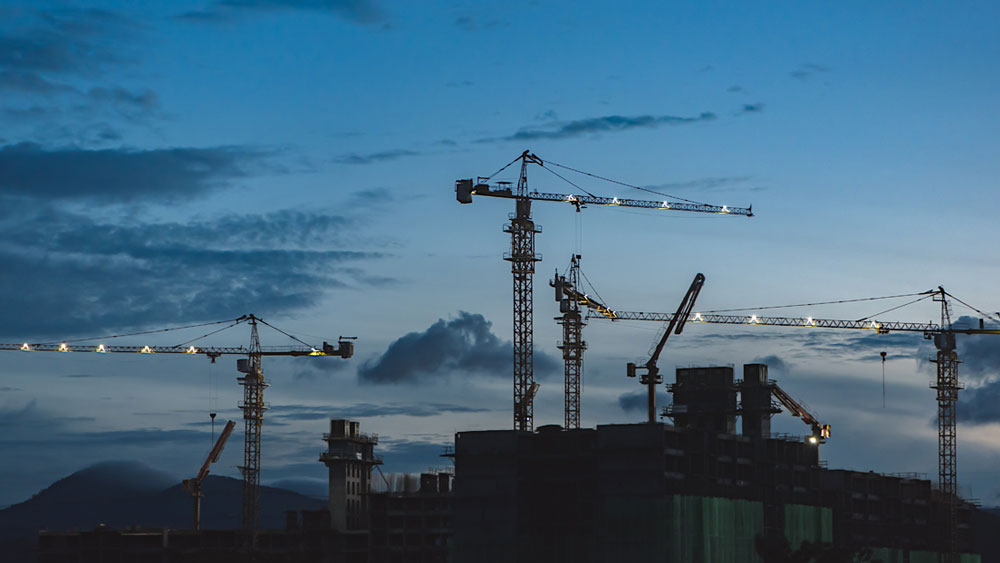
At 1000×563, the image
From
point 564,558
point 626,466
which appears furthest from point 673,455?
point 564,558

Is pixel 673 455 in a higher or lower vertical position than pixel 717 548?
higher

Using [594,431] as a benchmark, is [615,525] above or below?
below

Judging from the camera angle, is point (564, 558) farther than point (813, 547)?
Yes

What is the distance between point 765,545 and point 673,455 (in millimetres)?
59011

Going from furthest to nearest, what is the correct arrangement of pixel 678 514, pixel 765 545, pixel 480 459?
pixel 480 459
pixel 678 514
pixel 765 545

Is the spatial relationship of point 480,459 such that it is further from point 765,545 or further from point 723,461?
point 765,545

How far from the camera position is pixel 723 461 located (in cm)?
19950

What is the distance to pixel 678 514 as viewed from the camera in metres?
179

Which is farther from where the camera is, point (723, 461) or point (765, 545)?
point (723, 461)

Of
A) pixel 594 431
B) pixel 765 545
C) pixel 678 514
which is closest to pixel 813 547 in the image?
pixel 765 545

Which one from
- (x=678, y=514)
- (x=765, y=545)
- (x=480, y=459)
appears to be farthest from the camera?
(x=480, y=459)

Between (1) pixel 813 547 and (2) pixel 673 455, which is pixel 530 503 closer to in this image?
(2) pixel 673 455

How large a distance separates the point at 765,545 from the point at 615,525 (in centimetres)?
5685

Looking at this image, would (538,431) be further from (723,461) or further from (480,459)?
(723,461)
